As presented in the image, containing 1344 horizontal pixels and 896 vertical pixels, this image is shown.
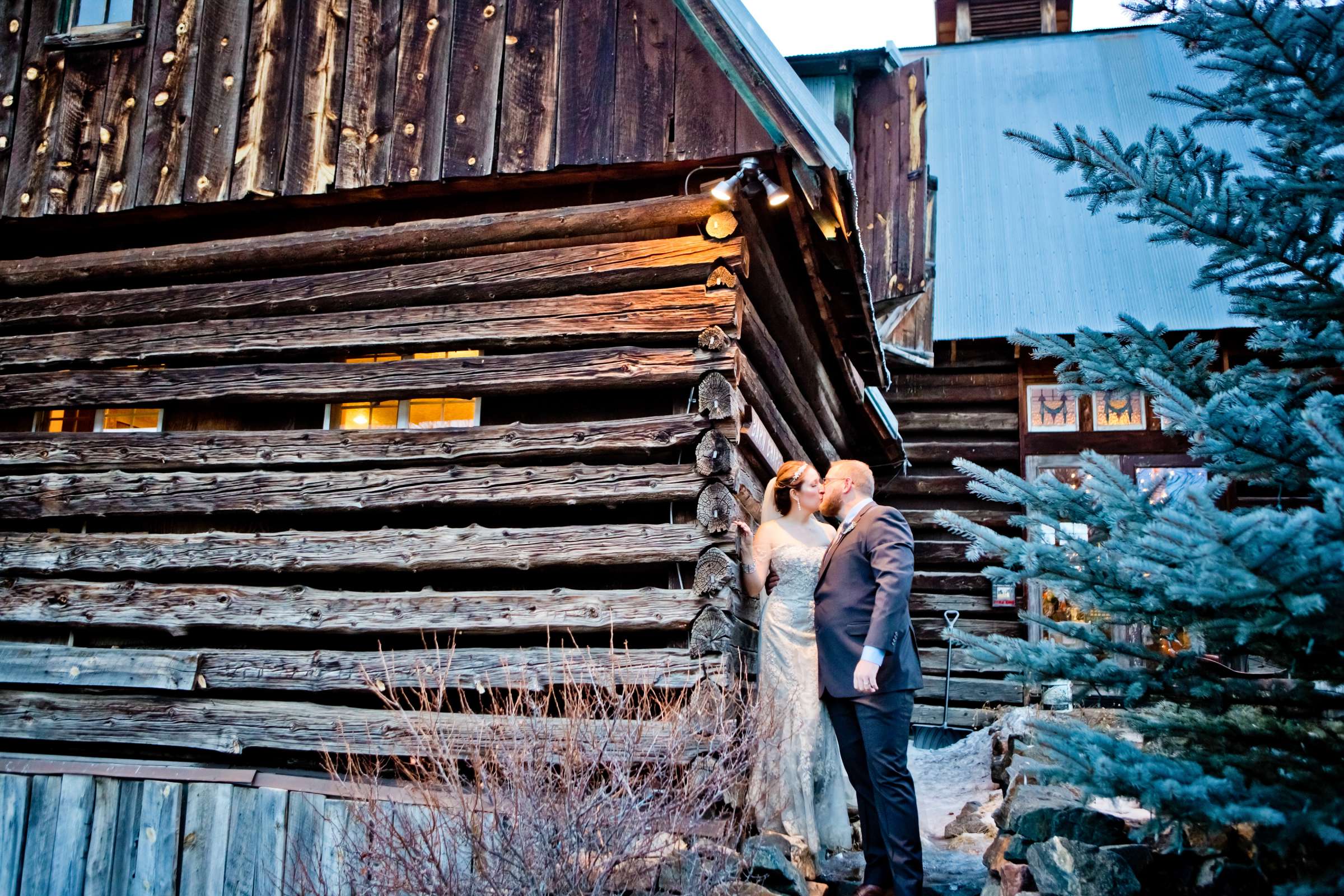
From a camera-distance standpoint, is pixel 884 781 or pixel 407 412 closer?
pixel 884 781

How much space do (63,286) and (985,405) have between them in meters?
9.88

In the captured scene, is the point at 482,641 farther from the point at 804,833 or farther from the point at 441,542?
the point at 804,833

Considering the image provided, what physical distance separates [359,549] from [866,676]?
3.12 m

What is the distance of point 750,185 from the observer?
19.3 feet

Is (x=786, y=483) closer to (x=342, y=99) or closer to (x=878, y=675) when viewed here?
(x=878, y=675)

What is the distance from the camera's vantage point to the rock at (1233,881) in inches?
135

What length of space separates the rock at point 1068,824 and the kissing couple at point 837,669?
0.46 m

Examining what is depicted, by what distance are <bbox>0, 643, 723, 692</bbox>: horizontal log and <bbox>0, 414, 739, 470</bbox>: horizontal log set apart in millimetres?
1118

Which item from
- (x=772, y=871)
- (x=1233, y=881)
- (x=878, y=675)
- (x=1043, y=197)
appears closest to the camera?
(x=1233, y=881)

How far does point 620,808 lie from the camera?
389 cm

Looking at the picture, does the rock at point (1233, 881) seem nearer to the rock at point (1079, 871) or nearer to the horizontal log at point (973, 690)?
the rock at point (1079, 871)

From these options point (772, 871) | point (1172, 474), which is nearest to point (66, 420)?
point (772, 871)

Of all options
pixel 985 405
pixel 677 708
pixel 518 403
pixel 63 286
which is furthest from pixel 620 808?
pixel 985 405

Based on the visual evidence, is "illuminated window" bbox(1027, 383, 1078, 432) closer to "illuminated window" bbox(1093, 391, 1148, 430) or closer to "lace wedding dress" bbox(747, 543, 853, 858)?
"illuminated window" bbox(1093, 391, 1148, 430)
